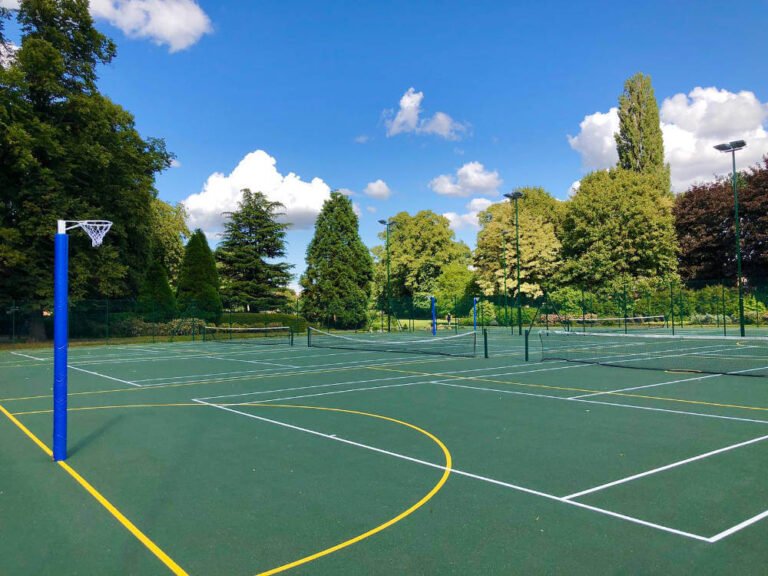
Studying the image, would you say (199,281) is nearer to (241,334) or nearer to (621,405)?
(241,334)

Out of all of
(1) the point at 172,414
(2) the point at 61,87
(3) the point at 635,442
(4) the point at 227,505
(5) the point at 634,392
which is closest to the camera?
(4) the point at 227,505

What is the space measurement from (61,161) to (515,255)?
36269 millimetres

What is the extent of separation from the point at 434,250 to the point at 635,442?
67.4m

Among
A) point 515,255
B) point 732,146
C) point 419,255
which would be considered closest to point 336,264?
point 515,255

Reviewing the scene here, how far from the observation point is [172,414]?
10.4 m

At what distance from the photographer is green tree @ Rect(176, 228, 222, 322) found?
42.6 meters

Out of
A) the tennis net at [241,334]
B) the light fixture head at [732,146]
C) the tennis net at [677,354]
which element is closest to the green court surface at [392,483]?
the tennis net at [677,354]

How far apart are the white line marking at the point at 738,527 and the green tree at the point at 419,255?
217 ft

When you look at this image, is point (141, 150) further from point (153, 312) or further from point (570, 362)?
point (570, 362)

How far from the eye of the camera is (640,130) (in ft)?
193

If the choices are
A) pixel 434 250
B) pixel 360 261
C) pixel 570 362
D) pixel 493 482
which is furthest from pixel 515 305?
pixel 493 482

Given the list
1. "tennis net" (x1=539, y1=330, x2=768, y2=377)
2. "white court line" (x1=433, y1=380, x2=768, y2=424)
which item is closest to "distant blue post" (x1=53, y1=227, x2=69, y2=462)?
"white court line" (x1=433, y1=380, x2=768, y2=424)

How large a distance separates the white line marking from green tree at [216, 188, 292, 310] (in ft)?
157

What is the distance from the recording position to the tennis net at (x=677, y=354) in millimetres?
16953
